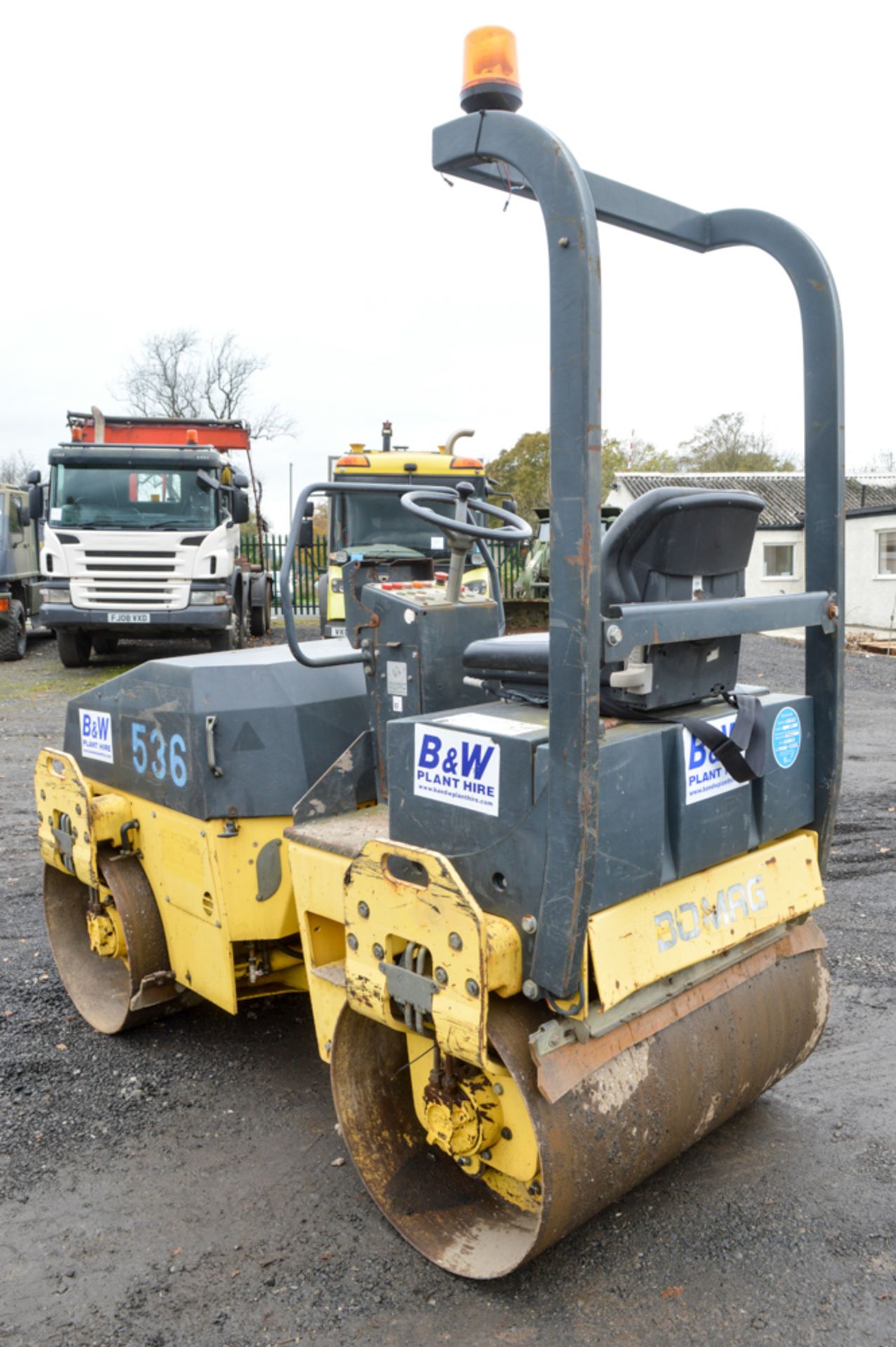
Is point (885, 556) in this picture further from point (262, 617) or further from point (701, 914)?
point (701, 914)

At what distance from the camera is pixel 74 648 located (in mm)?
13102

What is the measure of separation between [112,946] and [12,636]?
39.5ft

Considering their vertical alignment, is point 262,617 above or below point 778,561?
below

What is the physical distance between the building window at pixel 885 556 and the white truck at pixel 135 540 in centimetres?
1557

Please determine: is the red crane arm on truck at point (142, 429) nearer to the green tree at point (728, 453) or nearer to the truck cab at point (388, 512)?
the truck cab at point (388, 512)

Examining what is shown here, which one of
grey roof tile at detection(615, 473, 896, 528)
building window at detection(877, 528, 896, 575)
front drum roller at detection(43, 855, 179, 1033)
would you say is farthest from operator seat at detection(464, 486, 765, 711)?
grey roof tile at detection(615, 473, 896, 528)

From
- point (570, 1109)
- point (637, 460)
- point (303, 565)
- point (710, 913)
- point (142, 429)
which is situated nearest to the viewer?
point (570, 1109)

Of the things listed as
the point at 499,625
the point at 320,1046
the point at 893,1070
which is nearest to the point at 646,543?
the point at 499,625

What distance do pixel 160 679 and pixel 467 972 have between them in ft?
5.26

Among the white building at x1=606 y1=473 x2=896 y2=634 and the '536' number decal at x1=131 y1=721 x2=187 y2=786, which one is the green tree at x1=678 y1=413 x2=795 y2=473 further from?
the '536' number decal at x1=131 y1=721 x2=187 y2=786

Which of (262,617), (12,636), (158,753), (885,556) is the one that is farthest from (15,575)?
(885,556)

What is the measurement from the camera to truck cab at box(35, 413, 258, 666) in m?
11.9

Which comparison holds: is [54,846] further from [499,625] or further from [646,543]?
[646,543]

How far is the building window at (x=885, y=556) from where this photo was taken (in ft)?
73.9
